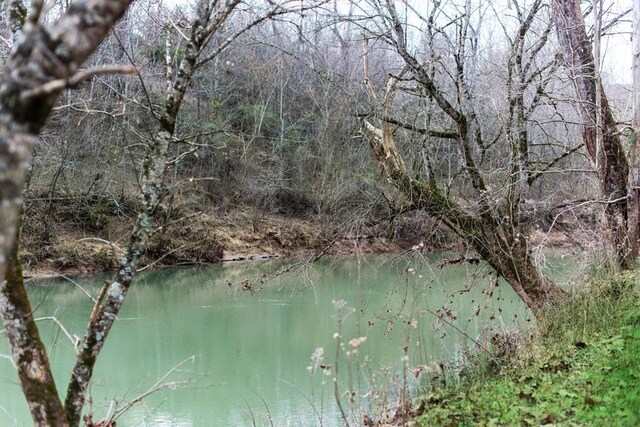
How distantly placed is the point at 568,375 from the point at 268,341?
675 cm

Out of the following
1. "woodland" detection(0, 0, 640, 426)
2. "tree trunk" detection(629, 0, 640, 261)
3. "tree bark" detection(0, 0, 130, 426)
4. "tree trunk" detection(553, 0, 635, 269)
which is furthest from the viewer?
"tree trunk" detection(553, 0, 635, 269)

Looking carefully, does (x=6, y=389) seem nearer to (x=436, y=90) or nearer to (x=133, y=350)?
(x=133, y=350)

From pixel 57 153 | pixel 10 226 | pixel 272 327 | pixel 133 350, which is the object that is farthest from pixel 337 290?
pixel 10 226

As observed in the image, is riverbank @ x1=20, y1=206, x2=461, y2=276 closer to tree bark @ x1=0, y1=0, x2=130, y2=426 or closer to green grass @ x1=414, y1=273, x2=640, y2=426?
green grass @ x1=414, y1=273, x2=640, y2=426

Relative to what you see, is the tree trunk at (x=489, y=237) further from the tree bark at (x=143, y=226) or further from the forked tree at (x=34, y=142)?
the tree bark at (x=143, y=226)

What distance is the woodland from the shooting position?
9.54 ft

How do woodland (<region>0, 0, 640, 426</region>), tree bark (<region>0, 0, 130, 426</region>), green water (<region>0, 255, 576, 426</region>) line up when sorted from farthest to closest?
green water (<region>0, 255, 576, 426</region>) < woodland (<region>0, 0, 640, 426</region>) < tree bark (<region>0, 0, 130, 426</region>)

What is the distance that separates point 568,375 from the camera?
434cm

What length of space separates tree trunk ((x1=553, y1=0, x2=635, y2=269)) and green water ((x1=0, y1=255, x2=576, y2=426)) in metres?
1.12

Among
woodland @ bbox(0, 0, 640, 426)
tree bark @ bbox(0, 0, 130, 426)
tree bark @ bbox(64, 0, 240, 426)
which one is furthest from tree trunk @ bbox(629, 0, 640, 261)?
tree bark @ bbox(0, 0, 130, 426)

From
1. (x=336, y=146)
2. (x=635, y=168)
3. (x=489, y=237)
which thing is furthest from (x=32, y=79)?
(x=336, y=146)

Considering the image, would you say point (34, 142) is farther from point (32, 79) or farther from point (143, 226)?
point (143, 226)

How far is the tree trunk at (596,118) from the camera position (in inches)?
267

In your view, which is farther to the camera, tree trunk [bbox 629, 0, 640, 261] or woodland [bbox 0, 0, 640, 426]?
tree trunk [bbox 629, 0, 640, 261]
